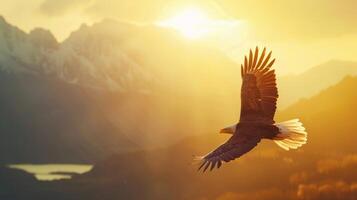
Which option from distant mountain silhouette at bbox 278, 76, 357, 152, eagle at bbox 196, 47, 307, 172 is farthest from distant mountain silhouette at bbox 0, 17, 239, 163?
eagle at bbox 196, 47, 307, 172

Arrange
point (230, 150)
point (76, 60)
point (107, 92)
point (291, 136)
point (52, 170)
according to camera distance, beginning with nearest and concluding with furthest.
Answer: point (230, 150), point (291, 136), point (52, 170), point (107, 92), point (76, 60)

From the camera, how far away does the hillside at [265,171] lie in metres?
46.7

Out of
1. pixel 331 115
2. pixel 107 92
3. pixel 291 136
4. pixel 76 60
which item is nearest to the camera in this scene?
pixel 291 136

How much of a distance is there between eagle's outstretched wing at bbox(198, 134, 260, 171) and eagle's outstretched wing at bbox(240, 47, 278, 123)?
3.72 ft

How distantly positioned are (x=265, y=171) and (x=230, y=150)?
37520 millimetres

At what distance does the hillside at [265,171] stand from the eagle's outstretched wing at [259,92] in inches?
1205

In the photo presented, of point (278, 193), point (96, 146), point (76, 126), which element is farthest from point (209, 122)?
point (76, 126)

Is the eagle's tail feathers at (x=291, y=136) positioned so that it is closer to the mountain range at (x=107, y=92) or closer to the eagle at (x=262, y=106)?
the eagle at (x=262, y=106)

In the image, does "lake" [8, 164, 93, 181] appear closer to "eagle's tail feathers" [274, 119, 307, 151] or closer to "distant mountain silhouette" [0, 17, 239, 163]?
"distant mountain silhouette" [0, 17, 239, 163]

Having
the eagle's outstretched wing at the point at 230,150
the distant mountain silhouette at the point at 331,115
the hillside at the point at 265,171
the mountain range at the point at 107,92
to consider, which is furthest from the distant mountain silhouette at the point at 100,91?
the eagle's outstretched wing at the point at 230,150

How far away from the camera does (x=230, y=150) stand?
41.0 ft

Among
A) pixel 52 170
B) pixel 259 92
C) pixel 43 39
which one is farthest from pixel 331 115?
pixel 43 39

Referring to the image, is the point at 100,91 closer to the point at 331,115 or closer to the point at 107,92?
the point at 107,92

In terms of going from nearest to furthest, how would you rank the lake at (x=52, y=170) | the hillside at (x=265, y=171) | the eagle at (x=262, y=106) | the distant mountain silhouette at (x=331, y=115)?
the eagle at (x=262, y=106)
the hillside at (x=265, y=171)
the distant mountain silhouette at (x=331, y=115)
the lake at (x=52, y=170)
